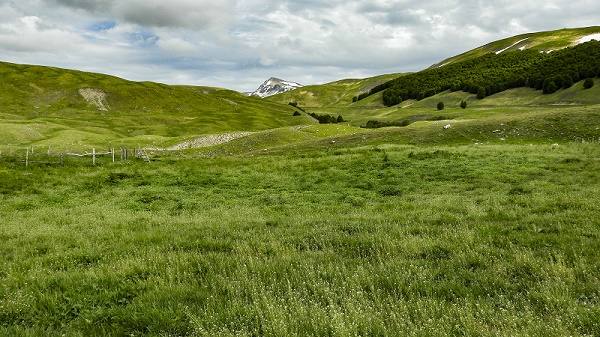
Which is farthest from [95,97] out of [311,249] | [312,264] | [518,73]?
[518,73]

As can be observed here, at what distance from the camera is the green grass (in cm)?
576

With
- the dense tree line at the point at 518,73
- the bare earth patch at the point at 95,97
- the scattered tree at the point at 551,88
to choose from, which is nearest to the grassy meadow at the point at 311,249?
the scattered tree at the point at 551,88

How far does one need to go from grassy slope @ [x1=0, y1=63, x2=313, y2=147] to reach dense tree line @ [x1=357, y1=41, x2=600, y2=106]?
71.4 meters

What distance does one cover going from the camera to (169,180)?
26.5 metres

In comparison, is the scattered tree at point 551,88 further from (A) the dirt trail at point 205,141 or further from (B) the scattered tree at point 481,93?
(A) the dirt trail at point 205,141

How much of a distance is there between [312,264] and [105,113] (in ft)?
445

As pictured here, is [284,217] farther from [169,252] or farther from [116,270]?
[116,270]

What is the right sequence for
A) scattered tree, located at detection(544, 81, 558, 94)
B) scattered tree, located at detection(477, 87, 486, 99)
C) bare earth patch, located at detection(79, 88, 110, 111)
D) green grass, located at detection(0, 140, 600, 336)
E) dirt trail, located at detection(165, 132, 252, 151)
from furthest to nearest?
scattered tree, located at detection(477, 87, 486, 99) → bare earth patch, located at detection(79, 88, 110, 111) → scattered tree, located at detection(544, 81, 558, 94) → dirt trail, located at detection(165, 132, 252, 151) → green grass, located at detection(0, 140, 600, 336)

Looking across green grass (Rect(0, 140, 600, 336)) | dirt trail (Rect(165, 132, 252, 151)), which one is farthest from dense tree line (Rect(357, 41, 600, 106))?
green grass (Rect(0, 140, 600, 336))

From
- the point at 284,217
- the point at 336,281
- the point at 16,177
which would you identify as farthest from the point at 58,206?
the point at 336,281

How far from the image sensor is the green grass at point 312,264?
227 inches

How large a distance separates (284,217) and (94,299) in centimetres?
791

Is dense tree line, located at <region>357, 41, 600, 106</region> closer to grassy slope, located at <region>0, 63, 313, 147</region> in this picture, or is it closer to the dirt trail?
grassy slope, located at <region>0, 63, 313, 147</region>

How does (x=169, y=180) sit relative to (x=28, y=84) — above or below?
below
